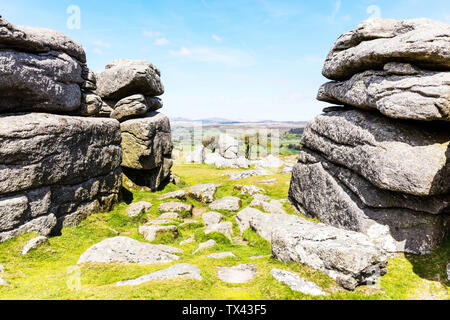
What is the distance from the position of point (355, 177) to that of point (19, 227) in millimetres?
20727

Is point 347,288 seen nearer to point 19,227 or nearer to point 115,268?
point 115,268

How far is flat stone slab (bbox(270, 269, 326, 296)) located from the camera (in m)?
10.7

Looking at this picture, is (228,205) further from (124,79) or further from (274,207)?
(124,79)

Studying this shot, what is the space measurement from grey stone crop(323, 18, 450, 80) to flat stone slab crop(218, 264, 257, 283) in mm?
14355

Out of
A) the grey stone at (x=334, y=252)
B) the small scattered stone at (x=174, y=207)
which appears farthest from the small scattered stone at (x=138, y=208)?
the grey stone at (x=334, y=252)

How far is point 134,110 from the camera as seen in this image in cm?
3162

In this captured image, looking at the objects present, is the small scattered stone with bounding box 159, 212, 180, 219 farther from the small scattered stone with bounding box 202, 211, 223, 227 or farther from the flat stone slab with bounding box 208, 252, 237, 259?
the flat stone slab with bounding box 208, 252, 237, 259

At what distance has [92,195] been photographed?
22.6m

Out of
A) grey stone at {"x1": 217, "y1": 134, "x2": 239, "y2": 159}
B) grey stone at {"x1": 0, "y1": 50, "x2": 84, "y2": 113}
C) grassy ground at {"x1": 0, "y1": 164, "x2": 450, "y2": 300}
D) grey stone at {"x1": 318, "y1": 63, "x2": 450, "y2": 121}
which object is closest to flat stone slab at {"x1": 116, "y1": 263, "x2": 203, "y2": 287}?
grassy ground at {"x1": 0, "y1": 164, "x2": 450, "y2": 300}

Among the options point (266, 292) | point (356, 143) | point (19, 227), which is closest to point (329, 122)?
point (356, 143)

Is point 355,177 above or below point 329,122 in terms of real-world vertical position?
below

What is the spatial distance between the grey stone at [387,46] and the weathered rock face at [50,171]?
20.1m

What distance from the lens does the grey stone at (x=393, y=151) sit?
14078 millimetres

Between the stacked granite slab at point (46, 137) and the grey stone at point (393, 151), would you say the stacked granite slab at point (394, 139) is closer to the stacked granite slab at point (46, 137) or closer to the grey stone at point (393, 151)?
the grey stone at point (393, 151)
